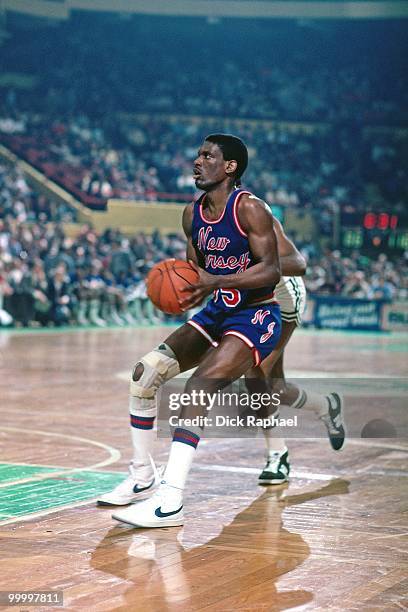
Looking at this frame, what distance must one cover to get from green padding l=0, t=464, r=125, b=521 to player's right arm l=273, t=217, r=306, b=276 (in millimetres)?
1773

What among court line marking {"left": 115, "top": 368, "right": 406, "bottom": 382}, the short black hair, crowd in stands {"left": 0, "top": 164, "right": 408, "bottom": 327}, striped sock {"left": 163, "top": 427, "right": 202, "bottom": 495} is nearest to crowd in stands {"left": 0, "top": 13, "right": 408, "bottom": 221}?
crowd in stands {"left": 0, "top": 164, "right": 408, "bottom": 327}

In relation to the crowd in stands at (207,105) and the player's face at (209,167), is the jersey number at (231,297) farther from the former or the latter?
the crowd in stands at (207,105)

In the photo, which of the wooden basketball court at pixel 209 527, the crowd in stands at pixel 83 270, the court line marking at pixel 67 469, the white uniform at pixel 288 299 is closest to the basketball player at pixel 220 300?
the wooden basketball court at pixel 209 527

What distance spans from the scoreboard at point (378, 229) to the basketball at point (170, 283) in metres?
29.4

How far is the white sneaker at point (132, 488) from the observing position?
241 inches

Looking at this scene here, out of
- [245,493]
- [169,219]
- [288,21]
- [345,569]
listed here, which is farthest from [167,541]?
[288,21]

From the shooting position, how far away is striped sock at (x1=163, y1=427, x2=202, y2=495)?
571 cm

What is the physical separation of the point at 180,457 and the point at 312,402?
2.12 meters

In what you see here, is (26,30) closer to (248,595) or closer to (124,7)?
(124,7)

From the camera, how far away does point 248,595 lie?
4395 mm

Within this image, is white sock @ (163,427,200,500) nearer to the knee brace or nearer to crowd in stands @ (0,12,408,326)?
the knee brace

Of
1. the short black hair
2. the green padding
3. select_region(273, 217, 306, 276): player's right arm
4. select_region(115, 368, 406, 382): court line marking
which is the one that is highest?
the short black hair

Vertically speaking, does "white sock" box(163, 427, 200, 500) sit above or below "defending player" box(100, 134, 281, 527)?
below

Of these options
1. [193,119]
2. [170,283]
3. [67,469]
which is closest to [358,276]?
[193,119]
